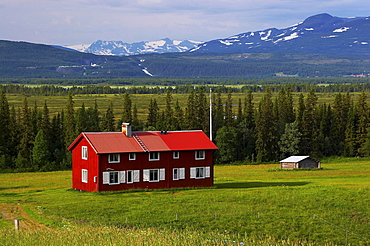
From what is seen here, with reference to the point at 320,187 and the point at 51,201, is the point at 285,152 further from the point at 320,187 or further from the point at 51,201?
the point at 51,201

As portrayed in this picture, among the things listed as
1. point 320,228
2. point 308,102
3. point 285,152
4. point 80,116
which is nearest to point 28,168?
point 80,116

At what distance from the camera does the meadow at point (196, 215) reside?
1265 inches

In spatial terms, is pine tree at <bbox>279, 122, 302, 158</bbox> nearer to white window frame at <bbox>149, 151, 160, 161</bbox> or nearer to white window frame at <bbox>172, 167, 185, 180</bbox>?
white window frame at <bbox>172, 167, 185, 180</bbox>

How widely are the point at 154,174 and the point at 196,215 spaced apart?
16462 millimetres

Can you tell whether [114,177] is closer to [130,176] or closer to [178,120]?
[130,176]

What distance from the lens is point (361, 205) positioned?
49531mm

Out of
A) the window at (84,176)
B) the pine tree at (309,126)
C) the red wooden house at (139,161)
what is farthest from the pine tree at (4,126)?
the pine tree at (309,126)

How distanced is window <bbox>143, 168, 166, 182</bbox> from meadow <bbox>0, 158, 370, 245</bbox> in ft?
6.20

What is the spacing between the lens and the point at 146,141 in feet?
206

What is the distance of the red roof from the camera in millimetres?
60159

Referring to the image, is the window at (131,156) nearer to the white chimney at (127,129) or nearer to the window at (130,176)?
the window at (130,176)

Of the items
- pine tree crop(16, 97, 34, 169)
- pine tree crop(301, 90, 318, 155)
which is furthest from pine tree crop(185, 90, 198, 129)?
pine tree crop(16, 97, 34, 169)

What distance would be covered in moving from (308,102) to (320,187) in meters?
58.4

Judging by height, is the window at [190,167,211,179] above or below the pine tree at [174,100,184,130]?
below
